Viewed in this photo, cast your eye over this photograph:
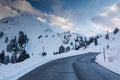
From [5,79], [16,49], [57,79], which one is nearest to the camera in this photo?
[57,79]

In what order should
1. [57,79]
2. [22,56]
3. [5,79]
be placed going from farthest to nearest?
1. [22,56]
2. [5,79]
3. [57,79]

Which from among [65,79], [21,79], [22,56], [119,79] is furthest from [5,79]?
[22,56]

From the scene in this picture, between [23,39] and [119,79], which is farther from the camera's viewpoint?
[23,39]

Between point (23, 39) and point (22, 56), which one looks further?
point (23, 39)

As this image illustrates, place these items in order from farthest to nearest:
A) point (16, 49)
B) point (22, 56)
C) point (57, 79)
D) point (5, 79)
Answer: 1. point (16, 49)
2. point (22, 56)
3. point (5, 79)
4. point (57, 79)

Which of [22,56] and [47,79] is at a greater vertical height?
[47,79]

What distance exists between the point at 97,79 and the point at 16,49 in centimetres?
8836

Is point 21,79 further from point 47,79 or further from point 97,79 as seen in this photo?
point 97,79

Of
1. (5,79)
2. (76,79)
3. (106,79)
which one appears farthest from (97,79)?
(5,79)

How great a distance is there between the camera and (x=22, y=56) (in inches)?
2494

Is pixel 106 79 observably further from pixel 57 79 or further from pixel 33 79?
pixel 33 79

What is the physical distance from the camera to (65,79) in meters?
11.8

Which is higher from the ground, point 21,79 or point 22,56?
point 21,79

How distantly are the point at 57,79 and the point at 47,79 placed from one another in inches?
26.7
